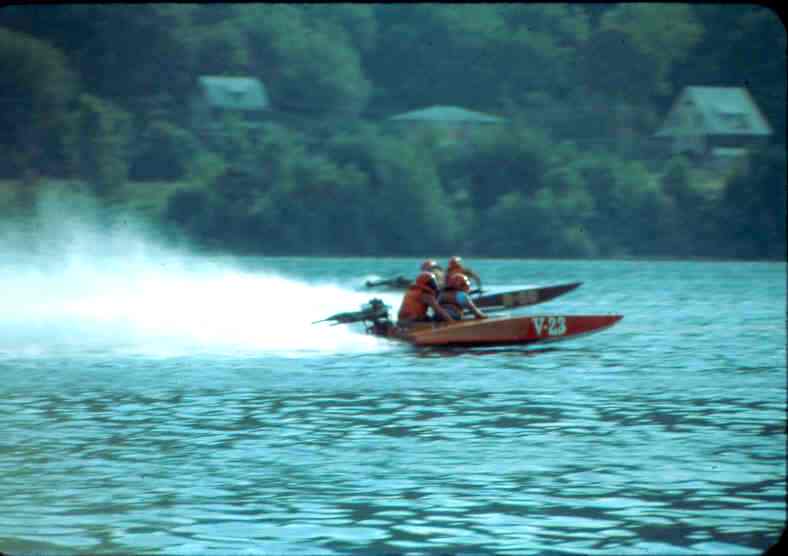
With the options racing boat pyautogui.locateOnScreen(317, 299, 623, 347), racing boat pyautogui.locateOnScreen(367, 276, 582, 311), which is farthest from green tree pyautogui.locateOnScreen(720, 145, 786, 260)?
racing boat pyautogui.locateOnScreen(317, 299, 623, 347)

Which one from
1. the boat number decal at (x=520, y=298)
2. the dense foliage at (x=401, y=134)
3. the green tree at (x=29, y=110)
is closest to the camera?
the boat number decal at (x=520, y=298)

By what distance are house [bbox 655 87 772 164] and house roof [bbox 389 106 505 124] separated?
11097 mm

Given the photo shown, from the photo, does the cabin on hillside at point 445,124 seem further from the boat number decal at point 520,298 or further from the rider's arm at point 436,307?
the rider's arm at point 436,307

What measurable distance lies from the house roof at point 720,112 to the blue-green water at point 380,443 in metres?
55.7

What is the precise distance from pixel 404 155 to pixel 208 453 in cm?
5865

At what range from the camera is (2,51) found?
2746 inches

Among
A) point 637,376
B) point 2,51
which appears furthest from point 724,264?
point 637,376

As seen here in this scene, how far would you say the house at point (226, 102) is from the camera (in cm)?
8188

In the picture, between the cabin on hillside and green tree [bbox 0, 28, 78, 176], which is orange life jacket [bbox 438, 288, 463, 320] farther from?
the cabin on hillside

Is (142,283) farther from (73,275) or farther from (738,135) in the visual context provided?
(738,135)

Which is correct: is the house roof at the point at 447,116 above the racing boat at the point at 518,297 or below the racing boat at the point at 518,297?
above

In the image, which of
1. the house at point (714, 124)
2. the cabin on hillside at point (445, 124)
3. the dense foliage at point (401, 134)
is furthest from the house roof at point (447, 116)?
the house at point (714, 124)

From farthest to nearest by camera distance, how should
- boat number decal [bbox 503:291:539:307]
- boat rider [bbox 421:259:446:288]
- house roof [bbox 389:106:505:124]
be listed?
house roof [bbox 389:106:505:124], boat number decal [bbox 503:291:539:307], boat rider [bbox 421:259:446:288]

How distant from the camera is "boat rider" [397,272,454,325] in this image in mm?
19545
